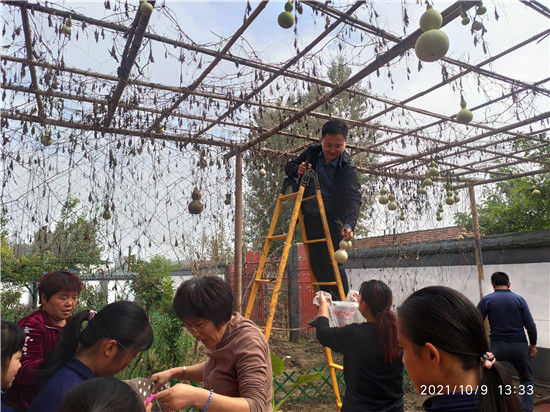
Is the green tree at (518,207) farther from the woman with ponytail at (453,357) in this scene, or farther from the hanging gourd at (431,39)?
the woman with ponytail at (453,357)

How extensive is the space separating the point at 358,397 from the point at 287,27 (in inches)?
90.4

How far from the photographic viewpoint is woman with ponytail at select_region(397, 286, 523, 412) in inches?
39.7

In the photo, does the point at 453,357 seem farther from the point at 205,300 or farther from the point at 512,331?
the point at 512,331

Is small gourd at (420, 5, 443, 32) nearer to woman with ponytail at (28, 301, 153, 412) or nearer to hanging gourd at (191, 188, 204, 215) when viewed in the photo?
woman with ponytail at (28, 301, 153, 412)

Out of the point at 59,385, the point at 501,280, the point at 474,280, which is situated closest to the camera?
the point at 59,385

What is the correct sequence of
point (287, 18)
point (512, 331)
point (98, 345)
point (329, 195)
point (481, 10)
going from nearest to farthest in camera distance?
point (98, 345) < point (287, 18) < point (481, 10) < point (329, 195) < point (512, 331)

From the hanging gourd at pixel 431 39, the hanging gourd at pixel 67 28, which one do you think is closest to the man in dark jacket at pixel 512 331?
the hanging gourd at pixel 431 39

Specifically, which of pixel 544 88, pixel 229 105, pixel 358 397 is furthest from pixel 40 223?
pixel 544 88

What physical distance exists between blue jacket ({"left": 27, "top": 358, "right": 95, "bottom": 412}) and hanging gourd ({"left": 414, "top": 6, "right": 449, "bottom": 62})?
7.53 ft

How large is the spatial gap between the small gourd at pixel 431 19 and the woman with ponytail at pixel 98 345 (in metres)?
2.22

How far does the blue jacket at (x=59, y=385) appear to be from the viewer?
1.28 m

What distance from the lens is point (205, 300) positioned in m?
1.49

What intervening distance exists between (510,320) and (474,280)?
2.98 meters

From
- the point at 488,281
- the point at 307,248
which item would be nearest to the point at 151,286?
the point at 307,248
